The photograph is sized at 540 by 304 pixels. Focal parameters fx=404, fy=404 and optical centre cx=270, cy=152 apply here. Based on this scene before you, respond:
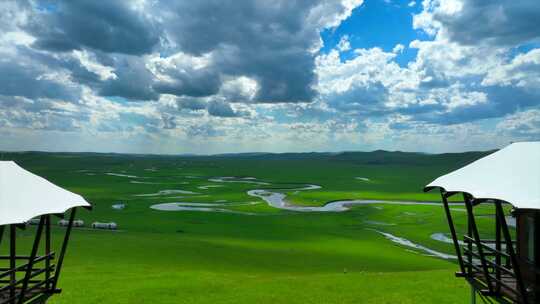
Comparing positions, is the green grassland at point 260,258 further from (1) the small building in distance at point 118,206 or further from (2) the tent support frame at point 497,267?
(2) the tent support frame at point 497,267

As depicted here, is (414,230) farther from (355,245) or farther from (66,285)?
(66,285)

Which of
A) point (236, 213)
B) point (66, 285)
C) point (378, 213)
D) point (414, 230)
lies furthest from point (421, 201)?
point (66, 285)

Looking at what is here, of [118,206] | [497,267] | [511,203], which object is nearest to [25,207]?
[511,203]

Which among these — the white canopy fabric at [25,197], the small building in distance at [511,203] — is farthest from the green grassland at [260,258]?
the small building in distance at [511,203]

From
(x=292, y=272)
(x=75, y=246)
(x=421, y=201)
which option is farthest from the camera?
(x=421, y=201)

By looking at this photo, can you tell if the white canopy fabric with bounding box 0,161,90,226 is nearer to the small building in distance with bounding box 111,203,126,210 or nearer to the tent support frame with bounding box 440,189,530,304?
the tent support frame with bounding box 440,189,530,304

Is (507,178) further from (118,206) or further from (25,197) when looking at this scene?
(118,206)
